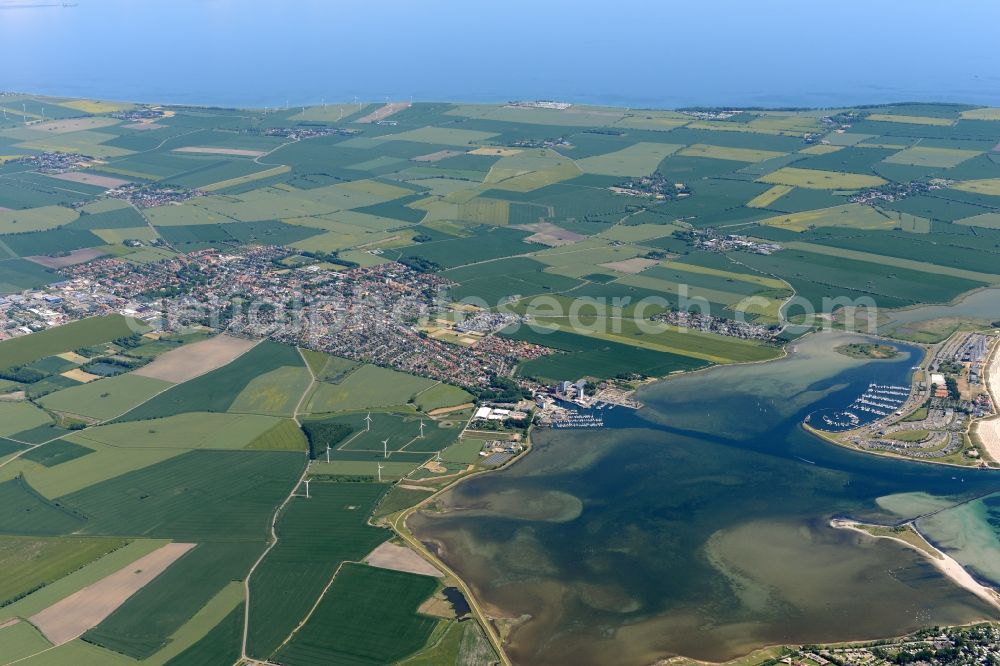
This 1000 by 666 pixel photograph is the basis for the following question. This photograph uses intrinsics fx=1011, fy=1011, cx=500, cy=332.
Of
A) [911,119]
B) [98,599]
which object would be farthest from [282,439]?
[911,119]

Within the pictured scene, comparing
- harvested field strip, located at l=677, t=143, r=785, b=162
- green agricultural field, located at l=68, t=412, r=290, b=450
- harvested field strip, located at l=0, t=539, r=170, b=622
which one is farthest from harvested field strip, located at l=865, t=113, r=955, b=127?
harvested field strip, located at l=0, t=539, r=170, b=622

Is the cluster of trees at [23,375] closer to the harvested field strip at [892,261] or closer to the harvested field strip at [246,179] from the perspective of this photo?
the harvested field strip at [246,179]

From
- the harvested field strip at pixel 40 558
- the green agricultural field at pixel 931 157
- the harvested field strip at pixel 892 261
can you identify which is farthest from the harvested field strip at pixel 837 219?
the harvested field strip at pixel 40 558

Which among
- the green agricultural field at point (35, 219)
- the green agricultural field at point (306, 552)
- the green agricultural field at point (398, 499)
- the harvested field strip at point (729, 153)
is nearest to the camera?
the green agricultural field at point (306, 552)

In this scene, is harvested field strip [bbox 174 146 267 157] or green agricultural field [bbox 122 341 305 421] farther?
harvested field strip [bbox 174 146 267 157]

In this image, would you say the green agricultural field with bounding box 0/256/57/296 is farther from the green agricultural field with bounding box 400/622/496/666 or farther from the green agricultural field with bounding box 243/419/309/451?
the green agricultural field with bounding box 400/622/496/666

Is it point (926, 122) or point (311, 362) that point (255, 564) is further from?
point (926, 122)
